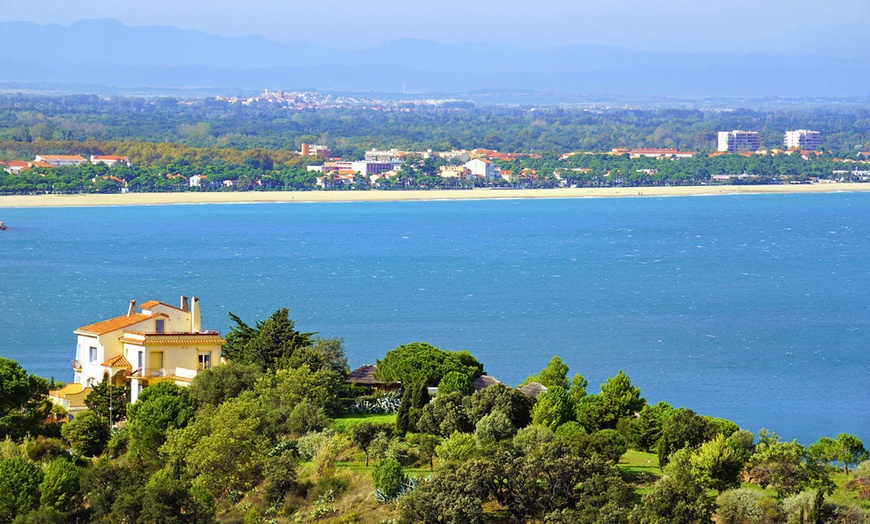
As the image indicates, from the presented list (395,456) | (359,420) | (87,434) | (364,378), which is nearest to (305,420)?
(359,420)

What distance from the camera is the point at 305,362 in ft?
74.2

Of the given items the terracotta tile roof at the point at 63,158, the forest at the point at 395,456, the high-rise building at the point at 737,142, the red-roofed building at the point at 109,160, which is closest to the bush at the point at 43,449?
the forest at the point at 395,456

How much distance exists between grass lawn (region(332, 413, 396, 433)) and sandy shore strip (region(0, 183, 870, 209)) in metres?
74.3

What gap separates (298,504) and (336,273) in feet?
123

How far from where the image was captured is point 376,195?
110m

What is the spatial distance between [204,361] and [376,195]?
86.8 metres

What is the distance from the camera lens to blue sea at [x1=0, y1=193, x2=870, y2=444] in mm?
33125

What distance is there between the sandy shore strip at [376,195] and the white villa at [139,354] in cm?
7011

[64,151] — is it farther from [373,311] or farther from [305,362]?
[305,362]

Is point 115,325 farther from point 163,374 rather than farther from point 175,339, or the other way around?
point 163,374

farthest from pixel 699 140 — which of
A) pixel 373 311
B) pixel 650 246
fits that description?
pixel 373 311

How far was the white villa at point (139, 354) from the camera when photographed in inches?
915

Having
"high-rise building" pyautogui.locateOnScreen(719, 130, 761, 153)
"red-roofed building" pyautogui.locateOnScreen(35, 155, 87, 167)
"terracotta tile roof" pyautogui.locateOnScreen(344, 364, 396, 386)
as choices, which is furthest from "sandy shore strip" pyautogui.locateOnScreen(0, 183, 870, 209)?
"terracotta tile roof" pyautogui.locateOnScreen(344, 364, 396, 386)

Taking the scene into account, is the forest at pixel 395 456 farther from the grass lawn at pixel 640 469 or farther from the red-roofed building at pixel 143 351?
the red-roofed building at pixel 143 351
